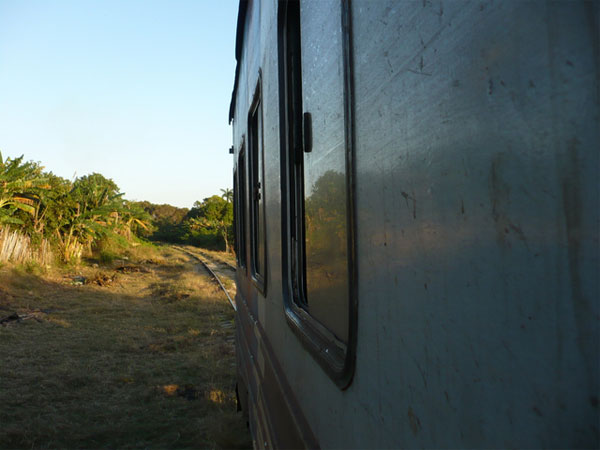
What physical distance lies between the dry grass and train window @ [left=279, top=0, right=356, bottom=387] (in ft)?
11.3

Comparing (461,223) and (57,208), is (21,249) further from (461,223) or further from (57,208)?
(461,223)

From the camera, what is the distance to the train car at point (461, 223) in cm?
50

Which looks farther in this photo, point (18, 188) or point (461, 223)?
point (18, 188)

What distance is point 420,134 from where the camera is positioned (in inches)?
32.6

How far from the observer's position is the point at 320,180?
167cm

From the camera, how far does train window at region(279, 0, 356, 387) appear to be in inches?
51.9

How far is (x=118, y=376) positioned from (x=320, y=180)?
6565 millimetres

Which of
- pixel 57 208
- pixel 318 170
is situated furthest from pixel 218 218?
pixel 318 170

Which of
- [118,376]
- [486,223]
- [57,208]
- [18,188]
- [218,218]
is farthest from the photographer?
[218,218]

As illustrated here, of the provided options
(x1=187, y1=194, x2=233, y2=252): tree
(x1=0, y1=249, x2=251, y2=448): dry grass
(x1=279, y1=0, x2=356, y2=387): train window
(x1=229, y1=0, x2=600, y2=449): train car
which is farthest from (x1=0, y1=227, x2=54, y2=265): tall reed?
(x1=187, y1=194, x2=233, y2=252): tree

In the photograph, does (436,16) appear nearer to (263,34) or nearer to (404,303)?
(404,303)

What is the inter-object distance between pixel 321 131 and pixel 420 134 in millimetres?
825

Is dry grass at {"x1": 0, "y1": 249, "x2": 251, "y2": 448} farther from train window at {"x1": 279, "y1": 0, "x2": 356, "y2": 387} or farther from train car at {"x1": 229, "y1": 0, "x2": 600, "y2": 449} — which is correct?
train car at {"x1": 229, "y1": 0, "x2": 600, "y2": 449}

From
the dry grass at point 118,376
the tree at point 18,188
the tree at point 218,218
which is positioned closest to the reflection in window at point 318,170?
the dry grass at point 118,376
